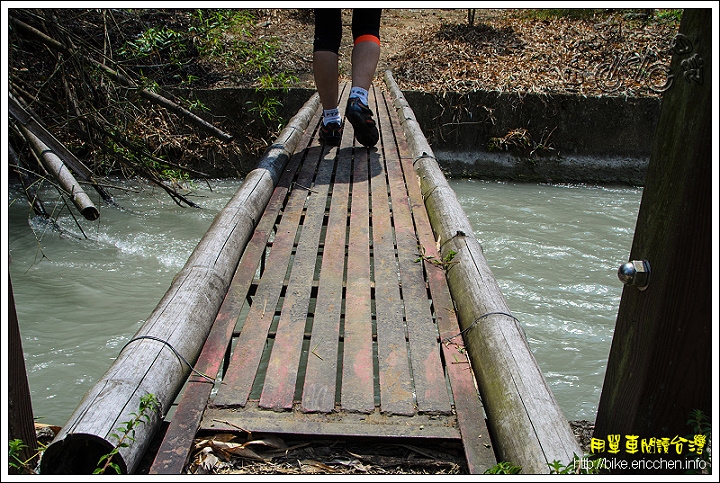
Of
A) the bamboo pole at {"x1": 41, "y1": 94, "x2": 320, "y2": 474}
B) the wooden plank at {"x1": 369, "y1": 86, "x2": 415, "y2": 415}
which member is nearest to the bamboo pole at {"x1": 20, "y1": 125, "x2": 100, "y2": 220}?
the bamboo pole at {"x1": 41, "y1": 94, "x2": 320, "y2": 474}

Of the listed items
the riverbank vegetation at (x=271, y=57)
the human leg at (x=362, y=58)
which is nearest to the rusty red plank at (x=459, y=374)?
the human leg at (x=362, y=58)

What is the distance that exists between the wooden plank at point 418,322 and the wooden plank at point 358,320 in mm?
139

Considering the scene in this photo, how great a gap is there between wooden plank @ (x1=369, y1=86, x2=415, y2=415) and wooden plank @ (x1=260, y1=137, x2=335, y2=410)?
27cm

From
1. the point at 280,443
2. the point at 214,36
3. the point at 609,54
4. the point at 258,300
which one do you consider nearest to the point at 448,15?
the point at 609,54

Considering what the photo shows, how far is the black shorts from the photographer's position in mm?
4145

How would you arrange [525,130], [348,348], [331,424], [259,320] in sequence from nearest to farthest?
1. [331,424]
2. [348,348]
3. [259,320]
4. [525,130]

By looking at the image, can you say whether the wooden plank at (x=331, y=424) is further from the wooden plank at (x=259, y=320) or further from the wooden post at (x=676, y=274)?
the wooden post at (x=676, y=274)

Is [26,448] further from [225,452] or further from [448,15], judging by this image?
[448,15]

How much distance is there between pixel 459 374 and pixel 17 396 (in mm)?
1193

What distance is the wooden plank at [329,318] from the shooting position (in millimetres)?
1829

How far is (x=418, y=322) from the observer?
7.37ft

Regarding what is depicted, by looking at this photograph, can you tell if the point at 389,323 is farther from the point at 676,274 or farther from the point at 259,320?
the point at 676,274

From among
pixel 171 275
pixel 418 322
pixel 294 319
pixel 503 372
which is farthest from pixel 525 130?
pixel 503 372

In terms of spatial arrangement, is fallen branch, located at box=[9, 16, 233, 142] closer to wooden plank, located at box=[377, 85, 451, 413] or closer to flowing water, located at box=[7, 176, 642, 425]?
flowing water, located at box=[7, 176, 642, 425]
